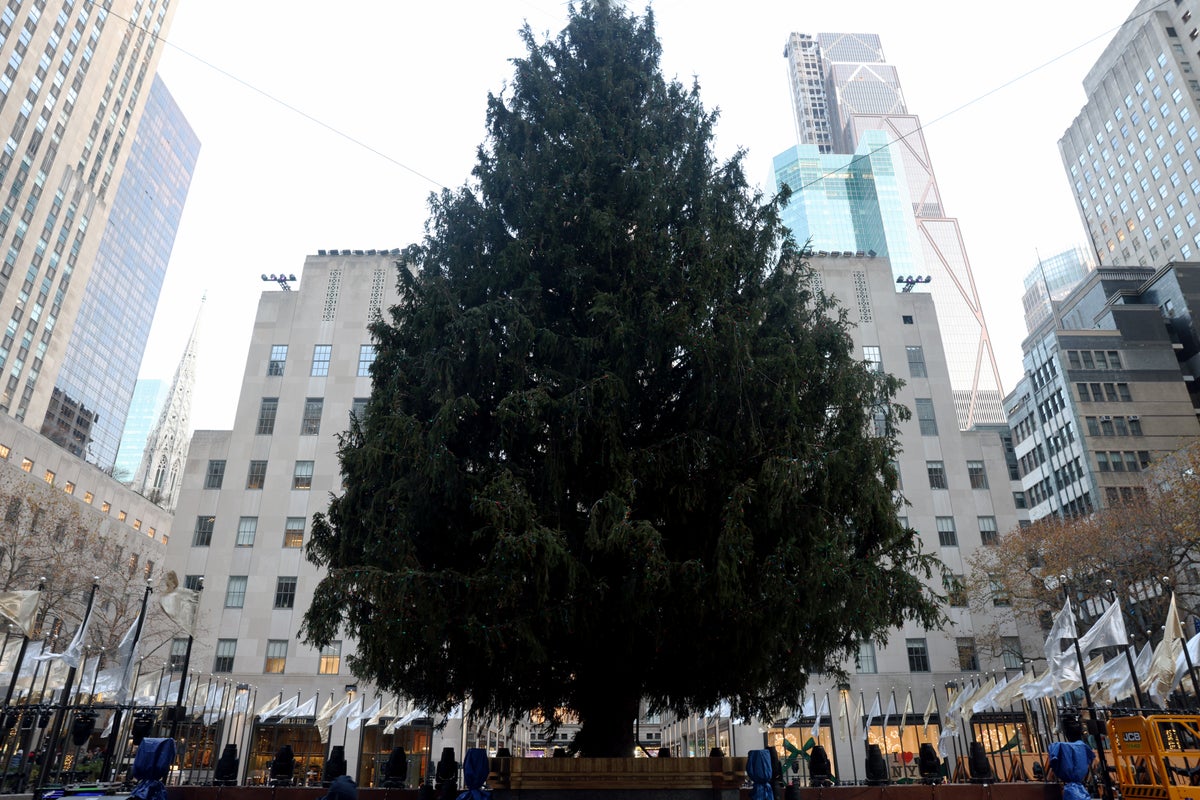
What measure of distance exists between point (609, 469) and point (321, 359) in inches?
1590

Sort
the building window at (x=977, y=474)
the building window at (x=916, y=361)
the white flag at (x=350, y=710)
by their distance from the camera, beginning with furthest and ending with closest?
the building window at (x=916, y=361), the building window at (x=977, y=474), the white flag at (x=350, y=710)

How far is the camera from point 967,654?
4409 centimetres

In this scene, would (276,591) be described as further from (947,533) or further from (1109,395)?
(1109,395)

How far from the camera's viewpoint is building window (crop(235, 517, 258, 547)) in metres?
45.3

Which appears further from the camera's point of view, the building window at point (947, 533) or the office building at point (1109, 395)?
the office building at point (1109, 395)

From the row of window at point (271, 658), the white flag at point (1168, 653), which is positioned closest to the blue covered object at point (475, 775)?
the white flag at point (1168, 653)

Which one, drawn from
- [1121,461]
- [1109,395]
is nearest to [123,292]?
[1109,395]

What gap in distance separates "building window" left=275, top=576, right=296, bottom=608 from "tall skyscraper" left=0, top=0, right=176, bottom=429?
60598mm

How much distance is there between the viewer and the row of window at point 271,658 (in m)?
42.4

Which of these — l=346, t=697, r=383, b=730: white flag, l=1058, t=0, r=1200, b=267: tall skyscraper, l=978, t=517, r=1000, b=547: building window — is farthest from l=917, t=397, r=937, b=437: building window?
l=1058, t=0, r=1200, b=267: tall skyscraper

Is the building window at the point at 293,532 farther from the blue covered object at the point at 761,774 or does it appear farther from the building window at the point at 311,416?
the blue covered object at the point at 761,774


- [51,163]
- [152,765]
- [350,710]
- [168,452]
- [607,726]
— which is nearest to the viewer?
[152,765]

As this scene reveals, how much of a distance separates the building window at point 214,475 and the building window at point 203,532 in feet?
6.48

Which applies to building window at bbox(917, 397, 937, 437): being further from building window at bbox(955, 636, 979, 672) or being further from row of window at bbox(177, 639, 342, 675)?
row of window at bbox(177, 639, 342, 675)
